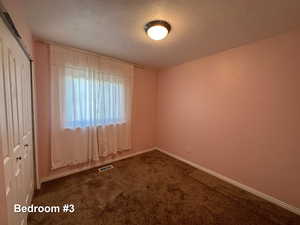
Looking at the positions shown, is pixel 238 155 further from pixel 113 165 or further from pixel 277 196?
pixel 113 165

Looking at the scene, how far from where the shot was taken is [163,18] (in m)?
1.42

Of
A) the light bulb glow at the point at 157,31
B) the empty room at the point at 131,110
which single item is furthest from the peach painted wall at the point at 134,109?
the light bulb glow at the point at 157,31

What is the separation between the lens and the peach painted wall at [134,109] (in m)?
2.01

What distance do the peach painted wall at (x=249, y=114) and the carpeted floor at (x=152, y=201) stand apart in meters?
0.35

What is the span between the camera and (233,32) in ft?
5.54

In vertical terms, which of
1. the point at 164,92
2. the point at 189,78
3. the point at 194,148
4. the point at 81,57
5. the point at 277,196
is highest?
the point at 81,57

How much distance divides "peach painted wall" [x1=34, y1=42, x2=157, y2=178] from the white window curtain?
4.2 inches

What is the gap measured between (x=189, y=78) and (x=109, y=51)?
1752 millimetres

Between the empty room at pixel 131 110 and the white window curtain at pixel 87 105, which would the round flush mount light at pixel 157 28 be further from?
the white window curtain at pixel 87 105

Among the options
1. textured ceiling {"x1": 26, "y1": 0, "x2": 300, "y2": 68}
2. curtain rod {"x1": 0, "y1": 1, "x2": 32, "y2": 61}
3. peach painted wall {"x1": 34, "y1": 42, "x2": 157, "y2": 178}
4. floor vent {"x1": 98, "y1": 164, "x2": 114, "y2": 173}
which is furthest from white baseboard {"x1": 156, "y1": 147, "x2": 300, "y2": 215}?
curtain rod {"x1": 0, "y1": 1, "x2": 32, "y2": 61}

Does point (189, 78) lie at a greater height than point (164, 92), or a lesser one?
greater

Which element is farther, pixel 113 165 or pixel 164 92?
pixel 164 92

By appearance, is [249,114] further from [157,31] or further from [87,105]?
[87,105]

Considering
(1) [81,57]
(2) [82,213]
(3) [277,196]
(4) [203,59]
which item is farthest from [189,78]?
(2) [82,213]
